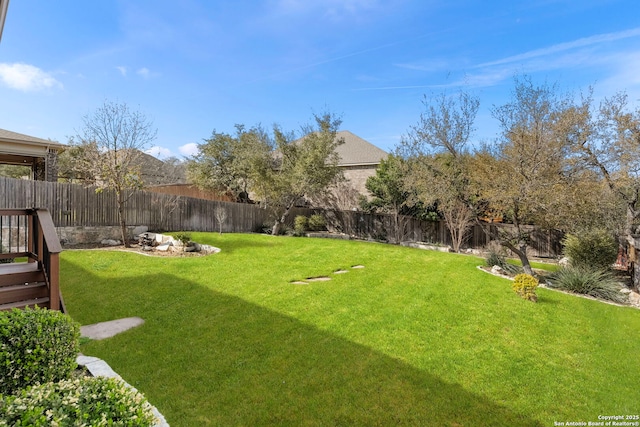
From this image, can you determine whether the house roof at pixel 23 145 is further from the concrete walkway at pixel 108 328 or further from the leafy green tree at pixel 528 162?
the leafy green tree at pixel 528 162

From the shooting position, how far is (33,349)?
2.21 metres

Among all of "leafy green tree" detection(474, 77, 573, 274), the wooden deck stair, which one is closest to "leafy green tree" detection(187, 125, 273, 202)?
"leafy green tree" detection(474, 77, 573, 274)

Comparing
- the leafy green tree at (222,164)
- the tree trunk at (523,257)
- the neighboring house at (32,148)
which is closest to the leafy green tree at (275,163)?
the leafy green tree at (222,164)

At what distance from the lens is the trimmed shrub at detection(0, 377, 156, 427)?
1407 millimetres

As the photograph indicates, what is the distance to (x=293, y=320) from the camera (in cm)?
507

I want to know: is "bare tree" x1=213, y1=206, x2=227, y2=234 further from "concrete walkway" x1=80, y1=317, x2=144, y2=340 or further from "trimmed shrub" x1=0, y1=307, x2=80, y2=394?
"trimmed shrub" x1=0, y1=307, x2=80, y2=394

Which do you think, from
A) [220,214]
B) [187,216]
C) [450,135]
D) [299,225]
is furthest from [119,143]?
[450,135]

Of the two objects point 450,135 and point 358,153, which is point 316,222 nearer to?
point 358,153

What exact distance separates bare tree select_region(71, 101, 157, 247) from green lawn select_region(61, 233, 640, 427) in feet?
10.1

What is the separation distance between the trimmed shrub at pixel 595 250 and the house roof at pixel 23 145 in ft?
64.5

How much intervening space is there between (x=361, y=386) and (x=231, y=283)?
4.04 m

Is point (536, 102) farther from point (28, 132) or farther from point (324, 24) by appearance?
point (28, 132)

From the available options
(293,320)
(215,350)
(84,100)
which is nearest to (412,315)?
(293,320)

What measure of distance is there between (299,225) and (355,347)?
498 inches
